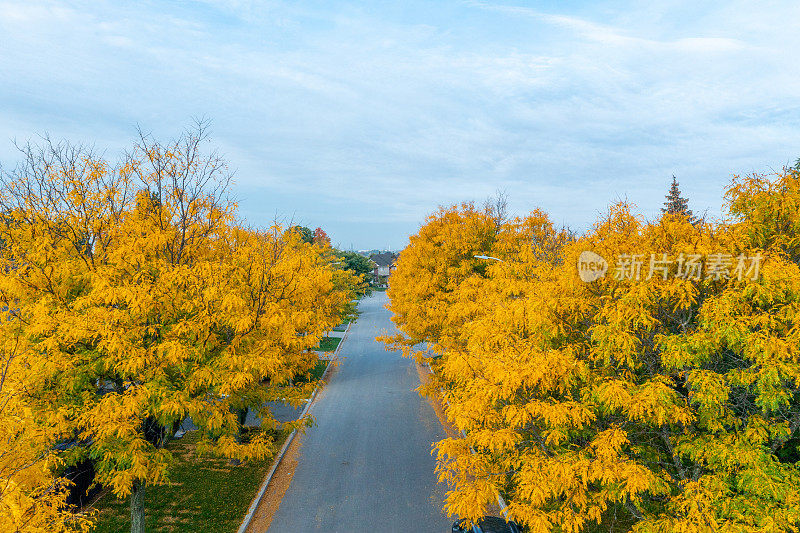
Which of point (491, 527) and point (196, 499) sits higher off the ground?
point (491, 527)

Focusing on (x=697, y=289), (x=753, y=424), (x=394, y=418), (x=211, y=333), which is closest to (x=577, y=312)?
(x=697, y=289)

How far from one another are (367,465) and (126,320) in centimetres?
905

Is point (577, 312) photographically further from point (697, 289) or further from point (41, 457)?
point (41, 457)

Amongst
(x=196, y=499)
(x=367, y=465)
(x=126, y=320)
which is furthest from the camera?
(x=367, y=465)

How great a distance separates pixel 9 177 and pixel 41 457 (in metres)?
7.33

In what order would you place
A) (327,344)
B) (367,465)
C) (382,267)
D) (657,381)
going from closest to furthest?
(657,381) < (367,465) < (327,344) < (382,267)

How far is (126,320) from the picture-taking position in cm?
802

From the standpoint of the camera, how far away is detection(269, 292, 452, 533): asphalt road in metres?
10.6

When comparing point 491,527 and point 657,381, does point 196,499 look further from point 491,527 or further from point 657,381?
A: point 657,381

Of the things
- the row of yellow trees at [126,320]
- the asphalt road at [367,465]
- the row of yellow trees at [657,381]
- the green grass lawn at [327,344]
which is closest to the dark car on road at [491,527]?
the asphalt road at [367,465]

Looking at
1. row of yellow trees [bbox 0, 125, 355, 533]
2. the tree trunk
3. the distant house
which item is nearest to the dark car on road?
row of yellow trees [bbox 0, 125, 355, 533]

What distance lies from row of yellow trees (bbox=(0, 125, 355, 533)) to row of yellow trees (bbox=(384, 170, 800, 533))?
201 inches

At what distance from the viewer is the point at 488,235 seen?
18.3m

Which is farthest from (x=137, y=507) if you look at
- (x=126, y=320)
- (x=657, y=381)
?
(x=657, y=381)
